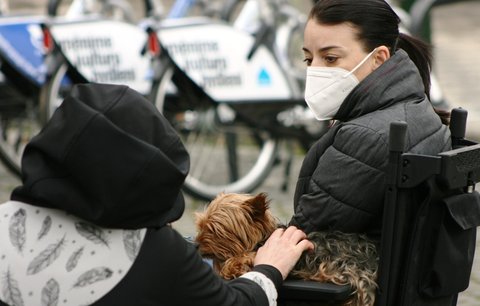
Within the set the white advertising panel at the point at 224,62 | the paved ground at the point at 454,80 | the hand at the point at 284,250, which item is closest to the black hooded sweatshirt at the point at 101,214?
the hand at the point at 284,250

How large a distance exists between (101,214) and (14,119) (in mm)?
6803

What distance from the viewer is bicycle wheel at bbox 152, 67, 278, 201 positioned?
8.12 metres

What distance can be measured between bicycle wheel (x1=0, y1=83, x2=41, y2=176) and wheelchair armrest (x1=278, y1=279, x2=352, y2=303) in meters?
5.79

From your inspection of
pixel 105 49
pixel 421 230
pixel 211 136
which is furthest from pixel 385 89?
pixel 211 136

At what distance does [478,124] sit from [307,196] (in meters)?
8.14

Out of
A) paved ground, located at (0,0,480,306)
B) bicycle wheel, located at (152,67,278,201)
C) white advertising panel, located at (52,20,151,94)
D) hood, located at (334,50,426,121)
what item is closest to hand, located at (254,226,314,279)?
hood, located at (334,50,426,121)

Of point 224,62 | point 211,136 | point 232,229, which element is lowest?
point 211,136

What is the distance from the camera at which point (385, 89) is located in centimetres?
325

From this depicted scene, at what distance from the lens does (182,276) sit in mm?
2783

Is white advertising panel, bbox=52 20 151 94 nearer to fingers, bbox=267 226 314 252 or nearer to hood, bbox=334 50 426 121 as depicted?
hood, bbox=334 50 426 121

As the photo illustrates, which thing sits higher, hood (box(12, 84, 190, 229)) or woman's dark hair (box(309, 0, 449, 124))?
woman's dark hair (box(309, 0, 449, 124))

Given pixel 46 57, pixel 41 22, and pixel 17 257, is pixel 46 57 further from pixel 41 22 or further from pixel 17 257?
pixel 17 257

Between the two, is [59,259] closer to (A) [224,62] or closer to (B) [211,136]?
(A) [224,62]

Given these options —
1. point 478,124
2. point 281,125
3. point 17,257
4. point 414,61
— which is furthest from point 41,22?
point 17,257
